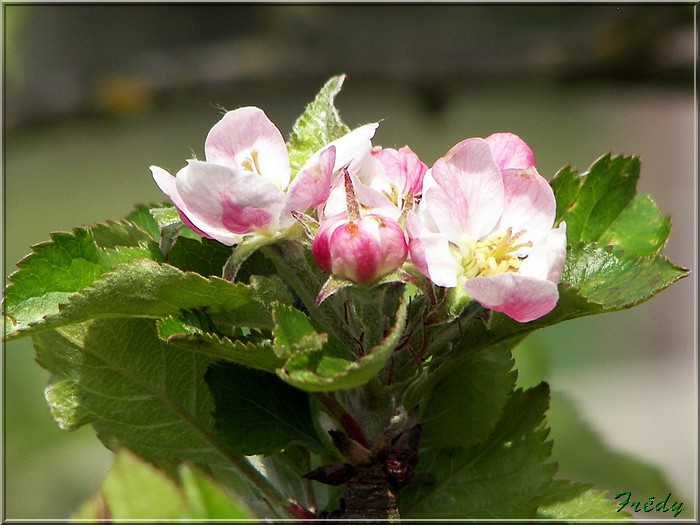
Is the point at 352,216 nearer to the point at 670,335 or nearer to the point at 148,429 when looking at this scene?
the point at 148,429

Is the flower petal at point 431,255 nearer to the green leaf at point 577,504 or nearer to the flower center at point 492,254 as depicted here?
the flower center at point 492,254

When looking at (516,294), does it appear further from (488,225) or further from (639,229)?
(639,229)

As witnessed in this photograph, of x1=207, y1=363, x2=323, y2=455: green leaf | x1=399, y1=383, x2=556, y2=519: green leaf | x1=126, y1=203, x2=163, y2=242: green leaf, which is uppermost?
x1=126, y1=203, x2=163, y2=242: green leaf

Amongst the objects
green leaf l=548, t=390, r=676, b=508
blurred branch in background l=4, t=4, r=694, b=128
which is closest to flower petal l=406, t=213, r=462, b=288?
green leaf l=548, t=390, r=676, b=508

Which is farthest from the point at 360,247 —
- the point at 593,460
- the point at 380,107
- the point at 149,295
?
the point at 380,107

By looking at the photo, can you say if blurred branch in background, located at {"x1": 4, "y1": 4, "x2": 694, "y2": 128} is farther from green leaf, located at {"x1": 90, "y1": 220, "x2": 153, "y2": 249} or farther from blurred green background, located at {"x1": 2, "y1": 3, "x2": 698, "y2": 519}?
green leaf, located at {"x1": 90, "y1": 220, "x2": 153, "y2": 249}

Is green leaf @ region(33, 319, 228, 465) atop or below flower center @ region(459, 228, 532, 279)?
below

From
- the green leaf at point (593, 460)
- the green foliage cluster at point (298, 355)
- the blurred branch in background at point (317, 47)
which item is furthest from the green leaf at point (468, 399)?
the blurred branch in background at point (317, 47)
